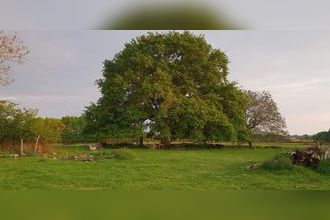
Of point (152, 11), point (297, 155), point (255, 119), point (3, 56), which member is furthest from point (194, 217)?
point (255, 119)

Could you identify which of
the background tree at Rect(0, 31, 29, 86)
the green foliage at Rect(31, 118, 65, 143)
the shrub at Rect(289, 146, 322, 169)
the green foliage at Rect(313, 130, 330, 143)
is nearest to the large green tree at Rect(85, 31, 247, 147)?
the green foliage at Rect(31, 118, 65, 143)

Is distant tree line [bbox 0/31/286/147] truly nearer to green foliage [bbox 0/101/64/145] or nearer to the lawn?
green foliage [bbox 0/101/64/145]

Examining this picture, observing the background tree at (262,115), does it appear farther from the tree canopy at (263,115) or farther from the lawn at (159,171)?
the lawn at (159,171)

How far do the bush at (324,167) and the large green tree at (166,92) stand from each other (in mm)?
2504

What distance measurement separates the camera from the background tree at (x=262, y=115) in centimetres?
596

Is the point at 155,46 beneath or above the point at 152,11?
above

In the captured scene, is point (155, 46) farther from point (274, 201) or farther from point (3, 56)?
point (274, 201)

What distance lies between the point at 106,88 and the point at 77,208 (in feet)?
21.6

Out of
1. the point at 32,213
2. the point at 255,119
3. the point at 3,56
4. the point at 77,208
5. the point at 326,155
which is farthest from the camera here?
the point at 255,119

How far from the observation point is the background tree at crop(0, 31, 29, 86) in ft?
11.8

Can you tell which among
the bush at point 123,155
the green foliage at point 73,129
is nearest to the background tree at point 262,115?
the bush at point 123,155

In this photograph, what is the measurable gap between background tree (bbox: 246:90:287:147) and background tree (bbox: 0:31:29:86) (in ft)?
10.1

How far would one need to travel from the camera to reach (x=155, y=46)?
9.45m

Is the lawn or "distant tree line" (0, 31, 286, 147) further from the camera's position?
"distant tree line" (0, 31, 286, 147)
